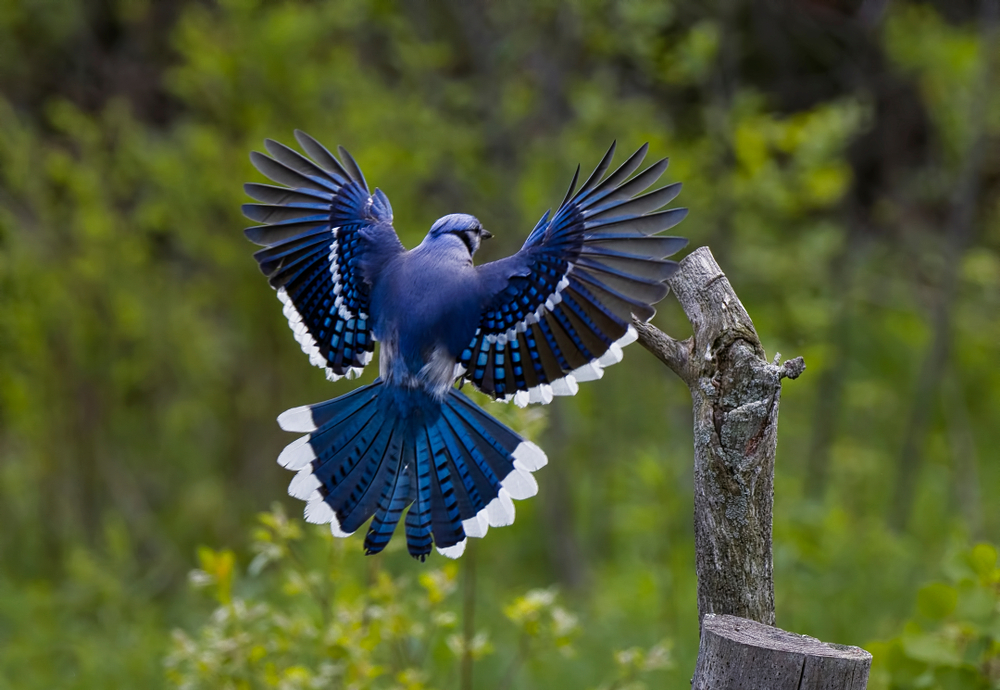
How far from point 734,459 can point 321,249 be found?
1.26 m

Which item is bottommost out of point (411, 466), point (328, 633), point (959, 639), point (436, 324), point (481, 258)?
point (328, 633)

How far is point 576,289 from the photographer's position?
7.23 feet

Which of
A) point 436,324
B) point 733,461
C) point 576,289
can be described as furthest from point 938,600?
point 436,324

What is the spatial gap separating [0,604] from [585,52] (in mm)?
3902

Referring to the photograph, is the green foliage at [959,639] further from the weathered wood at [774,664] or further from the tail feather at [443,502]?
the tail feather at [443,502]

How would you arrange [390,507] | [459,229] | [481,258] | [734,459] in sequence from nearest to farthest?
[734,459] → [390,507] → [459,229] → [481,258]

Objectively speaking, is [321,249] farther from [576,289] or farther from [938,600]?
[938,600]

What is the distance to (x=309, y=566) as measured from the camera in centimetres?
447

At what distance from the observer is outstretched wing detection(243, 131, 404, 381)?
2580 mm

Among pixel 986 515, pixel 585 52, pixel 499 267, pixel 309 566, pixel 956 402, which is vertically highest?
pixel 585 52

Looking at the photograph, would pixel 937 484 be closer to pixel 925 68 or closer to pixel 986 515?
pixel 986 515

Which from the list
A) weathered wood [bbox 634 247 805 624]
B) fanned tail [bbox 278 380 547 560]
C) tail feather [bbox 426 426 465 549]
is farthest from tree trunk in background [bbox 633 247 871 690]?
tail feather [bbox 426 426 465 549]

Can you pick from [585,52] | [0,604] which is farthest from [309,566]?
[585,52]

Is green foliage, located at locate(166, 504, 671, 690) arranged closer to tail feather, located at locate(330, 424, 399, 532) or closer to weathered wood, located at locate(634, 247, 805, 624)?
tail feather, located at locate(330, 424, 399, 532)
